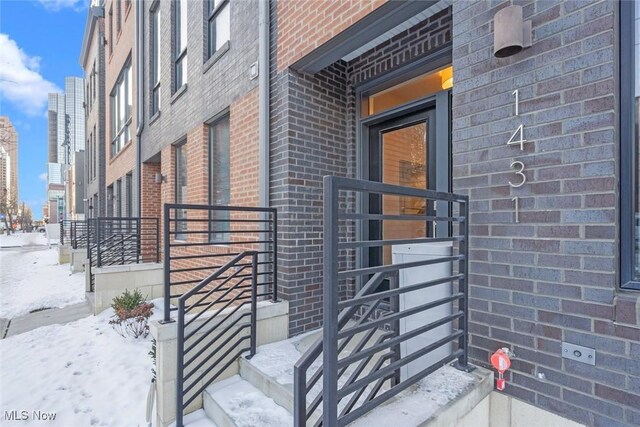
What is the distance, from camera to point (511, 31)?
1852 mm

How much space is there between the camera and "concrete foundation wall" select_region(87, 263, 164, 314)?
5.55 meters

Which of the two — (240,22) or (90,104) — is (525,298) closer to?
(240,22)

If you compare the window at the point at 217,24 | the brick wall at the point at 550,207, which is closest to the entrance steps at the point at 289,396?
the brick wall at the point at 550,207

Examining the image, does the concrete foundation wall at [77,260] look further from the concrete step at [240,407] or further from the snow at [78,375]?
the concrete step at [240,407]

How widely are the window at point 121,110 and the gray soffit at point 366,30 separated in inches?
321

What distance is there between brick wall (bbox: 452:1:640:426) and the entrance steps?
264mm

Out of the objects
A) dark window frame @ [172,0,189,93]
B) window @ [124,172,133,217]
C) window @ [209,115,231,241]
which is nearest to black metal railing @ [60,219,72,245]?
window @ [124,172,133,217]

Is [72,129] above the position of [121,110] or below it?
above

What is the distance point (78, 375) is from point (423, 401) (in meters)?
3.47

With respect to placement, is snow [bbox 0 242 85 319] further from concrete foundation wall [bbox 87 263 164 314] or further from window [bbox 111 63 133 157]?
window [bbox 111 63 133 157]

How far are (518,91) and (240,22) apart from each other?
3.55 meters

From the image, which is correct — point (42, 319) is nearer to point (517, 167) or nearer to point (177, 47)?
point (177, 47)

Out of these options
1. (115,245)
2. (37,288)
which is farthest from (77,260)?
(115,245)

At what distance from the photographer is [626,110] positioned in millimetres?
1612
